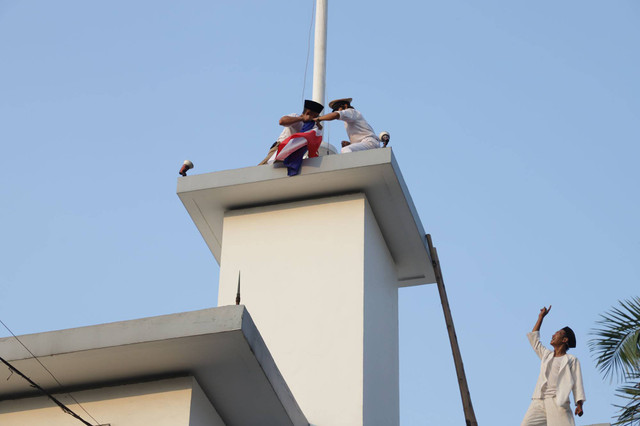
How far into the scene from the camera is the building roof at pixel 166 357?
11.4m

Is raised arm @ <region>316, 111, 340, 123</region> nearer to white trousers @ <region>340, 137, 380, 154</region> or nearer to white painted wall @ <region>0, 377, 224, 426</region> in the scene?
white trousers @ <region>340, 137, 380, 154</region>

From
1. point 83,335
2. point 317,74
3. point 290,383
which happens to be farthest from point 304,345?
point 317,74

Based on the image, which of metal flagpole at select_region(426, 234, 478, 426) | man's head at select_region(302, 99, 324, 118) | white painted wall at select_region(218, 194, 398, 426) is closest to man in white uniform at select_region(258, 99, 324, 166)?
man's head at select_region(302, 99, 324, 118)

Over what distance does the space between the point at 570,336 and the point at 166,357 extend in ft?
16.0

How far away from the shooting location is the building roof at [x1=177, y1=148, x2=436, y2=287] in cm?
1555

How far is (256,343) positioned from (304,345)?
10.9 ft

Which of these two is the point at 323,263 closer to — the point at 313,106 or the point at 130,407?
the point at 313,106

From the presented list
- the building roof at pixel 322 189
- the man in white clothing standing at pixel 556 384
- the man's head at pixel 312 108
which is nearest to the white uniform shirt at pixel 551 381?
the man in white clothing standing at pixel 556 384

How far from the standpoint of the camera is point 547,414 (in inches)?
512

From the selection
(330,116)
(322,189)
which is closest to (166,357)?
(322,189)

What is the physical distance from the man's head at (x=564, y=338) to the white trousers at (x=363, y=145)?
14.5 ft

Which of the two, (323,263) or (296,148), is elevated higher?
(296,148)

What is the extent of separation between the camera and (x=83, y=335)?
11695 millimetres

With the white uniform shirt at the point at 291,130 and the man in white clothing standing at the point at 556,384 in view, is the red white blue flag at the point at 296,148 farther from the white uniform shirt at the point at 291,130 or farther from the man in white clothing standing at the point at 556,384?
the man in white clothing standing at the point at 556,384
